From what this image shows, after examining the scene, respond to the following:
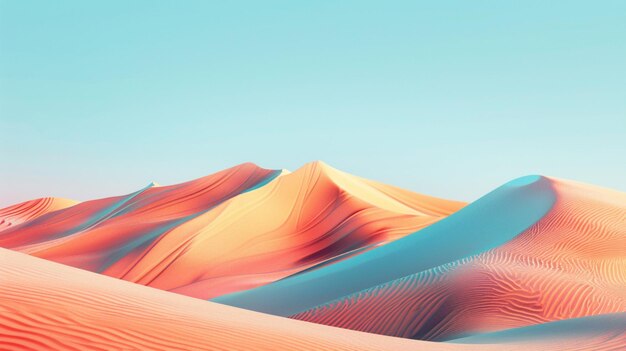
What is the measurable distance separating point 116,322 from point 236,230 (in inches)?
1094

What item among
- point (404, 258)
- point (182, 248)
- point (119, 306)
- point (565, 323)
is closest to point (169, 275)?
point (182, 248)

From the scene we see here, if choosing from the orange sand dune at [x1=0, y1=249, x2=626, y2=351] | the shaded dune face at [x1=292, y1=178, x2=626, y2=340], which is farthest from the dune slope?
the orange sand dune at [x1=0, y1=249, x2=626, y2=351]

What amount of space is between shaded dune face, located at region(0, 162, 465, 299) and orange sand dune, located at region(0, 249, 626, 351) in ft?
56.2

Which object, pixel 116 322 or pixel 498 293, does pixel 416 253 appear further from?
pixel 116 322

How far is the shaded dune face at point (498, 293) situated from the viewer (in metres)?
12.8

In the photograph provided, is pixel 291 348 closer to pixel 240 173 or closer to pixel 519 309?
pixel 519 309

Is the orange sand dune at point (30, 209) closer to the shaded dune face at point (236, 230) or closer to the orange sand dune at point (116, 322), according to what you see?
the shaded dune face at point (236, 230)

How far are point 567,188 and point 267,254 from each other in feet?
48.1

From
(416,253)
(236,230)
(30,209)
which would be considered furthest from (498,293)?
(30,209)

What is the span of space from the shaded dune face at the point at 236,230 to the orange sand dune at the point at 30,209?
1259cm

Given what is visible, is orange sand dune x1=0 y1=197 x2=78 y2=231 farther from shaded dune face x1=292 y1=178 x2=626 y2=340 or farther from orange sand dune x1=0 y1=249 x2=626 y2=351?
orange sand dune x1=0 y1=249 x2=626 y2=351

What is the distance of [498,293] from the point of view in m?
13.5

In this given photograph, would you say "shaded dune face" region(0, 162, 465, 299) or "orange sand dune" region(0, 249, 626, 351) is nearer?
"orange sand dune" region(0, 249, 626, 351)

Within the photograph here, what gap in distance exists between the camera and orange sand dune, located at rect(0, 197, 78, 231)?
55.4 meters
